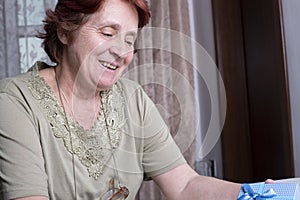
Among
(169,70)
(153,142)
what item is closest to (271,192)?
(153,142)

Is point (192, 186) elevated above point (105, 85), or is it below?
below

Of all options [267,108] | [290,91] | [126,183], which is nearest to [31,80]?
[126,183]

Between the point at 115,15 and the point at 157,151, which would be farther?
the point at 157,151

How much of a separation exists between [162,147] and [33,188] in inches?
16.0

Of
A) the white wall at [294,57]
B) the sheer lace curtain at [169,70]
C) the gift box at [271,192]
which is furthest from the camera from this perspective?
the sheer lace curtain at [169,70]

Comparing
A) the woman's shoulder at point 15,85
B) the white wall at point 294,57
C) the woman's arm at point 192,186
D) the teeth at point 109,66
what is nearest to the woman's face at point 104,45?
the teeth at point 109,66

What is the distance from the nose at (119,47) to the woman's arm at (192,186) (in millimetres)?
344

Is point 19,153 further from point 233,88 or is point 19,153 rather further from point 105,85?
point 233,88

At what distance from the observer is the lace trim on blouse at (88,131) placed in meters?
1.21

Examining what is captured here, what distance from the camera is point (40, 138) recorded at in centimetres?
117

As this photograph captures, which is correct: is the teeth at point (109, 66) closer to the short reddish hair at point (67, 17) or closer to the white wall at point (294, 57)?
the short reddish hair at point (67, 17)

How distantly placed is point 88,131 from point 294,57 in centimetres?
99

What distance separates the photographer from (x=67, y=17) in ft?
4.08

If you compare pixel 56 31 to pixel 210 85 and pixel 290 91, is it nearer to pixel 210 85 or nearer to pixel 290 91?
pixel 290 91
